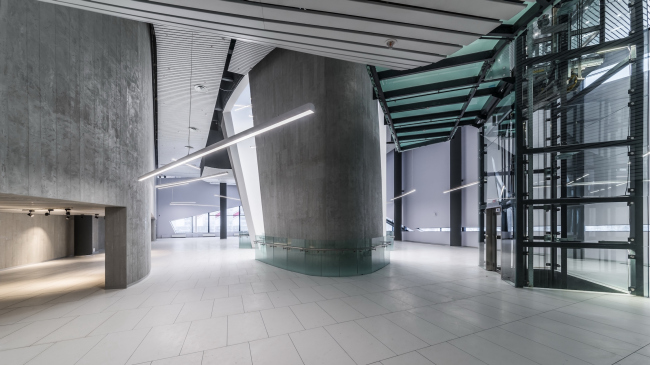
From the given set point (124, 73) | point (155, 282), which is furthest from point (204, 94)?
point (155, 282)

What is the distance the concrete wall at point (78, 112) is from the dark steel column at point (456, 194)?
15.6m

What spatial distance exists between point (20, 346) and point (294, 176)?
20.6ft

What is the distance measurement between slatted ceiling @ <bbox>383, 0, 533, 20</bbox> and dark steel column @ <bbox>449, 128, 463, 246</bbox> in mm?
15261

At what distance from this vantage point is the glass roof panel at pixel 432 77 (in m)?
8.32

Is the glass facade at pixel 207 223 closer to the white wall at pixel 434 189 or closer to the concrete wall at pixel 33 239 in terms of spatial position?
the concrete wall at pixel 33 239

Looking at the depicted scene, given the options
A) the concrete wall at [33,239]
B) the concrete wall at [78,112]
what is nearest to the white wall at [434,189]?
the concrete wall at [78,112]

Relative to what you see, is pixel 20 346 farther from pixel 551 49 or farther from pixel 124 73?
pixel 551 49

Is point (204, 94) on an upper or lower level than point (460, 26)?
upper

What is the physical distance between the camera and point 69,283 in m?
7.45

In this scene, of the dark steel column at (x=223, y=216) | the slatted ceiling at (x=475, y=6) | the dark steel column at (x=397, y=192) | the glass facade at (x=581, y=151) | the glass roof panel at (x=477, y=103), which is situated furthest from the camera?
the dark steel column at (x=223, y=216)

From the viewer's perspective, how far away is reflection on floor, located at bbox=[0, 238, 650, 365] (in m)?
3.23

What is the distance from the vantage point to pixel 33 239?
37.4 ft

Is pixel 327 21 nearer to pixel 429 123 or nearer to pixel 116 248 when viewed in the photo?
pixel 116 248

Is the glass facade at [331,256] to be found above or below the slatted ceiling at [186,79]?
below
